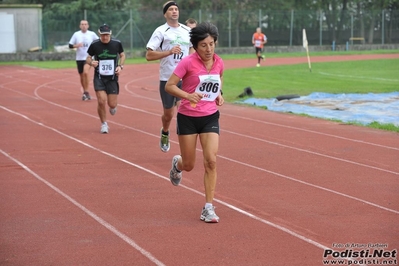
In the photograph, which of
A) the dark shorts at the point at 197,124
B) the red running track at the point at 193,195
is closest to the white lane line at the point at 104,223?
the red running track at the point at 193,195

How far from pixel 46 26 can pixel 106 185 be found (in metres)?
39.2

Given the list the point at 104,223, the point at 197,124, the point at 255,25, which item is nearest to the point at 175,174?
the point at 197,124

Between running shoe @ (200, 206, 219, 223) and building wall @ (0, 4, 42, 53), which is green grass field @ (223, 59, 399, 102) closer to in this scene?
running shoe @ (200, 206, 219, 223)

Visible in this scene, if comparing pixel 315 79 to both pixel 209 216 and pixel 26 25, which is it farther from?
pixel 26 25

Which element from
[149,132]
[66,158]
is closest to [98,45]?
[149,132]

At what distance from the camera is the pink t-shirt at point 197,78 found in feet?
26.7

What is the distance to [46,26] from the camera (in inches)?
1884

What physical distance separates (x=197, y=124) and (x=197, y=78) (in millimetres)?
473

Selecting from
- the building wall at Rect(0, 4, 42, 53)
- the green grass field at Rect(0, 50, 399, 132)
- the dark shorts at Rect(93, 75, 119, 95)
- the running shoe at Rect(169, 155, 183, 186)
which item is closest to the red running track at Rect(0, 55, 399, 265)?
the running shoe at Rect(169, 155, 183, 186)

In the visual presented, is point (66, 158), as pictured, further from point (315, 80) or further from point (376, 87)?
point (315, 80)

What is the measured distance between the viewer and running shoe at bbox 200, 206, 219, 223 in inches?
312

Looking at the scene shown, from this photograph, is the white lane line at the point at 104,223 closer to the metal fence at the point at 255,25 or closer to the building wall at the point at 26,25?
the building wall at the point at 26,25

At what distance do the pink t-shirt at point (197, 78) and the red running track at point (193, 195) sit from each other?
1.09m

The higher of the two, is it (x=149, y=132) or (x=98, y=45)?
(x=98, y=45)
